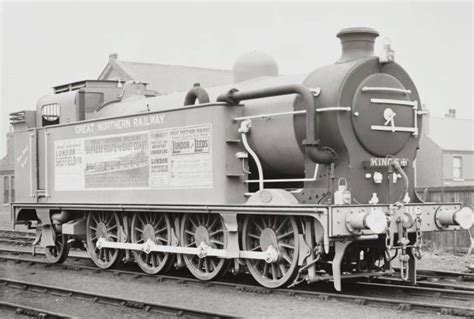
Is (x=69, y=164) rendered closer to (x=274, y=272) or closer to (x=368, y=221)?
(x=274, y=272)

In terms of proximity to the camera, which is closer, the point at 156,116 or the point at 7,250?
the point at 156,116

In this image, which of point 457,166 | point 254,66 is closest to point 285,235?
point 254,66

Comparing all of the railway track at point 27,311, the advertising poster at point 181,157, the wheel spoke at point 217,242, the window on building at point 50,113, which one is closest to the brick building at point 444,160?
the window on building at point 50,113

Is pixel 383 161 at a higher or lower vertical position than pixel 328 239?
higher

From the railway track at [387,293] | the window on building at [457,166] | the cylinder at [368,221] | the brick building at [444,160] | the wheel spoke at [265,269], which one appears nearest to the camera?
the railway track at [387,293]

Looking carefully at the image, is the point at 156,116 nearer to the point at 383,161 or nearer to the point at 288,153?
the point at 288,153

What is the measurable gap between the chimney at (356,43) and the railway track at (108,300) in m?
3.79

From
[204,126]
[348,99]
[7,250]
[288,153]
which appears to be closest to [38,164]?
[7,250]

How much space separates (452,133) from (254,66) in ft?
104

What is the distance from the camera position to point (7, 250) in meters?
16.2

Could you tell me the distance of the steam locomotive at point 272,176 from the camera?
8.87 meters

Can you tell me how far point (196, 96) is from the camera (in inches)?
416

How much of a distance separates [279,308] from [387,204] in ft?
6.28

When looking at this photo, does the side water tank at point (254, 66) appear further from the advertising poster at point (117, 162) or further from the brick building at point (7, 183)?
the brick building at point (7, 183)
